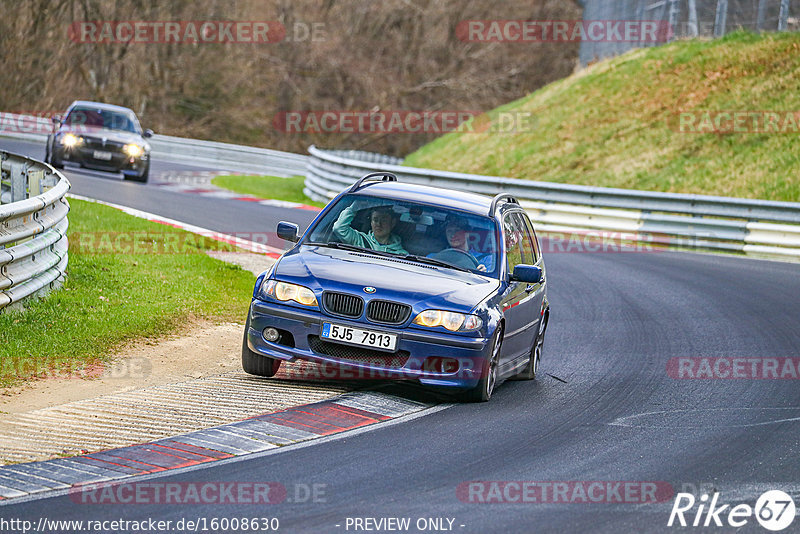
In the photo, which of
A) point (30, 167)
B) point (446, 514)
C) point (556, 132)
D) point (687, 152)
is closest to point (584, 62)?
point (556, 132)

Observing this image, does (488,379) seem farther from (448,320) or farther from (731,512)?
(731,512)

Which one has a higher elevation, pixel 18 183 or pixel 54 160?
pixel 18 183

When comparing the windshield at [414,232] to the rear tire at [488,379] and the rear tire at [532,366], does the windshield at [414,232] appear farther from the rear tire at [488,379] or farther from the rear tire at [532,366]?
the rear tire at [532,366]

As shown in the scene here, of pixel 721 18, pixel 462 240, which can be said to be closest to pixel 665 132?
pixel 721 18

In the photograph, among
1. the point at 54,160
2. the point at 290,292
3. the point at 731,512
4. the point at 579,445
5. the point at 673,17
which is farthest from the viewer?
the point at 673,17

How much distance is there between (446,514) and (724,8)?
102 feet

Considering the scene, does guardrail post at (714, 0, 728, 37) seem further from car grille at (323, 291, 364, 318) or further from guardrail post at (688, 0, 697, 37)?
car grille at (323, 291, 364, 318)

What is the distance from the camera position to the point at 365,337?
27.9ft

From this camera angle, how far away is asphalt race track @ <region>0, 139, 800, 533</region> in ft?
19.5

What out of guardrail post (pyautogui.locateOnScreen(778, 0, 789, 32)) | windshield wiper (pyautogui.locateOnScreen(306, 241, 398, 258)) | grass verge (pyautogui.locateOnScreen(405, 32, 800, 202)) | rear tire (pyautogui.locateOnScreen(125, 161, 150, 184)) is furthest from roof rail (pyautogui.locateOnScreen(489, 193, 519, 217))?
guardrail post (pyautogui.locateOnScreen(778, 0, 789, 32))

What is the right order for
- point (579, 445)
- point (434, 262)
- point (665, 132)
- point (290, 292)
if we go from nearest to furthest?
point (579, 445) → point (290, 292) → point (434, 262) → point (665, 132)

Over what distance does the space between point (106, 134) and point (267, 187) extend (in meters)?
7.70

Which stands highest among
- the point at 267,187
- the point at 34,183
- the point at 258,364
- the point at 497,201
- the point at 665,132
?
the point at 497,201

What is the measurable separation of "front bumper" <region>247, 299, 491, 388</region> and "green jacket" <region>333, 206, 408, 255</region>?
1128 millimetres
